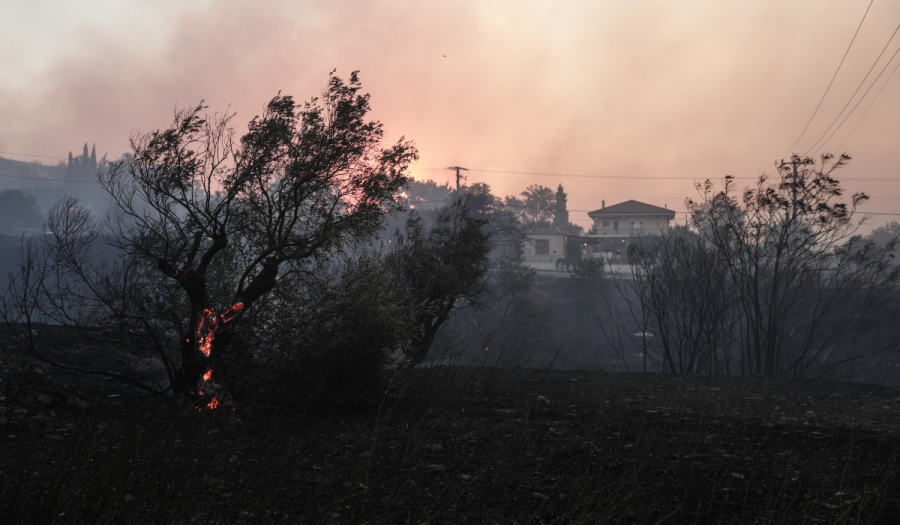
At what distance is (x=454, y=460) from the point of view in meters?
7.69

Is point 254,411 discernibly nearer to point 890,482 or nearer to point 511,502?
point 511,502

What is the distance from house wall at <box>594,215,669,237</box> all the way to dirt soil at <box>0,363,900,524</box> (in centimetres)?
7841

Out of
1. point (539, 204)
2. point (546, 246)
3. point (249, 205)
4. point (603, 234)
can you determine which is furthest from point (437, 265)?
point (539, 204)

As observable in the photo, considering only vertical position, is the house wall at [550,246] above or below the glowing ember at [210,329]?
above

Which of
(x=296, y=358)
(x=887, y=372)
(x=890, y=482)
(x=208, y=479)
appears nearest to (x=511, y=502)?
(x=208, y=479)

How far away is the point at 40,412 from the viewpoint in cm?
948

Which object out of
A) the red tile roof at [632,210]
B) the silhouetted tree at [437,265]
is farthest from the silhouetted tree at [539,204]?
the silhouetted tree at [437,265]

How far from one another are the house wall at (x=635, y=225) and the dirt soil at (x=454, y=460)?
78410 millimetres

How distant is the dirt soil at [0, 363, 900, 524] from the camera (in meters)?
4.86

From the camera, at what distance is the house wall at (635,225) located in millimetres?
89000

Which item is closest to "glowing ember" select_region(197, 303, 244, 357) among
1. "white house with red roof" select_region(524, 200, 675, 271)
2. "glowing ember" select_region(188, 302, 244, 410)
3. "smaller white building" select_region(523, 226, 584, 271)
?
"glowing ember" select_region(188, 302, 244, 410)

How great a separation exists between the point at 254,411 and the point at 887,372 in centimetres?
3108

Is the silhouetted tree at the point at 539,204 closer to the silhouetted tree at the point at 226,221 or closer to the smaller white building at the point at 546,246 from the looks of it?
the smaller white building at the point at 546,246

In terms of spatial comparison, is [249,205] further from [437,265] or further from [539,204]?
[539,204]
